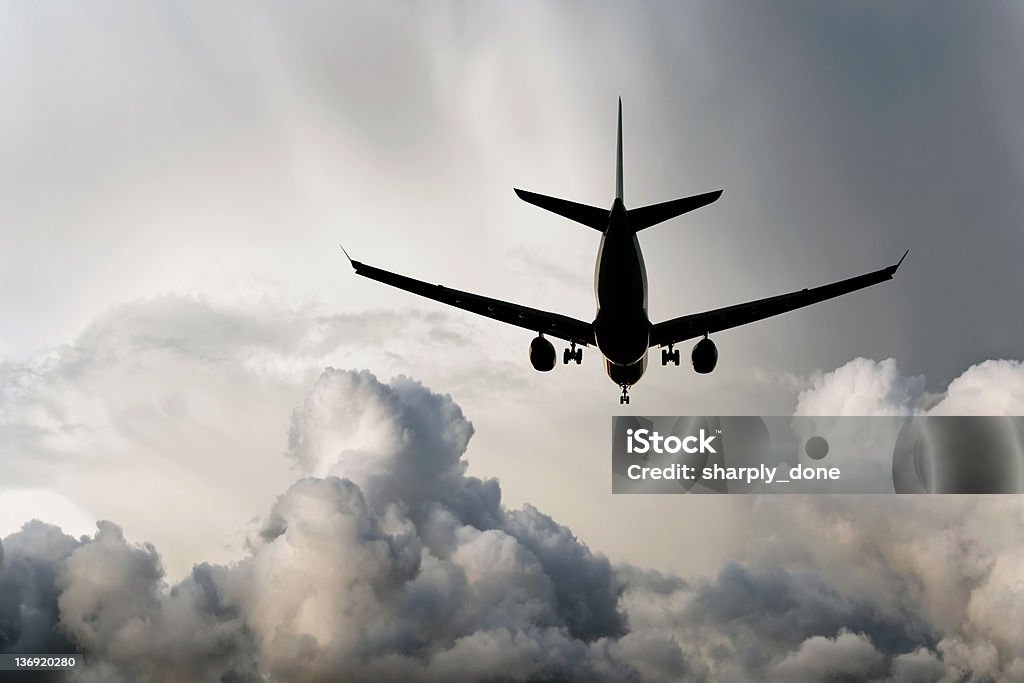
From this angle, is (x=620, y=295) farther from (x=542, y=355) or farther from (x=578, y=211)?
(x=542, y=355)

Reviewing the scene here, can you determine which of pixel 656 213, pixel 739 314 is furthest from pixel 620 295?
pixel 739 314

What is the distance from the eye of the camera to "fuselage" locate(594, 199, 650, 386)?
47906 mm

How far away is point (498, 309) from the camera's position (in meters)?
55.2

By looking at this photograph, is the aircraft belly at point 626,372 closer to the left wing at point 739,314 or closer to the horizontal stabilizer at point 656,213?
the left wing at point 739,314

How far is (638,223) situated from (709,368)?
932 cm

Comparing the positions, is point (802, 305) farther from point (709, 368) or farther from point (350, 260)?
point (350, 260)

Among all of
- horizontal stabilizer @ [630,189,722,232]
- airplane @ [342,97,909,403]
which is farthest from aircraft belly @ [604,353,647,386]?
horizontal stabilizer @ [630,189,722,232]

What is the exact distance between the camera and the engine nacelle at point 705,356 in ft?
185

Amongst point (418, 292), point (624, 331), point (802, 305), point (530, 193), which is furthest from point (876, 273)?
point (418, 292)

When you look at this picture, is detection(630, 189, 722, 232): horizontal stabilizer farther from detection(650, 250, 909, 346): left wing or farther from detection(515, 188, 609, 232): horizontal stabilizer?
detection(650, 250, 909, 346): left wing

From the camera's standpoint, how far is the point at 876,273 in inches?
2013

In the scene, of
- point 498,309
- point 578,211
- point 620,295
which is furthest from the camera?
point 498,309

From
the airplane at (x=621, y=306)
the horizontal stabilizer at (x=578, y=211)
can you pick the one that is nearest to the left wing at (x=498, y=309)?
the airplane at (x=621, y=306)

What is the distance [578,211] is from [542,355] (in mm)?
8317
